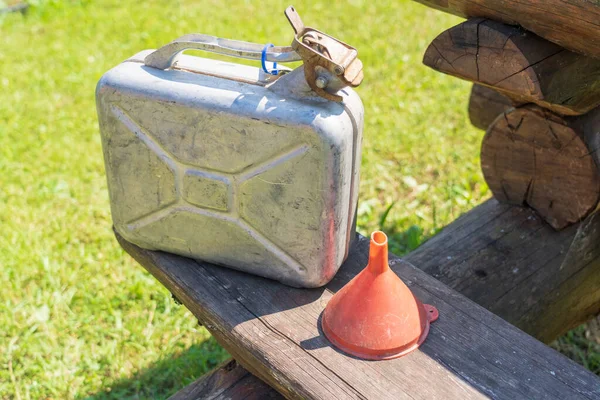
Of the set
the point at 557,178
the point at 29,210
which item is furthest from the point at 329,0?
the point at 557,178

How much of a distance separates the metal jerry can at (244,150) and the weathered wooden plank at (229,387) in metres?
0.29

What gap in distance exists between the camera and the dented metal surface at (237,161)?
1601mm

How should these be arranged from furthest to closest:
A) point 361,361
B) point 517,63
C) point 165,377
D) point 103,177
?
point 103,177
point 165,377
point 517,63
point 361,361

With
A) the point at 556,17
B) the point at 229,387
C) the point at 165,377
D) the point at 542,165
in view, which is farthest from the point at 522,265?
the point at 165,377

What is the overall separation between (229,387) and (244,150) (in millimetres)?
654

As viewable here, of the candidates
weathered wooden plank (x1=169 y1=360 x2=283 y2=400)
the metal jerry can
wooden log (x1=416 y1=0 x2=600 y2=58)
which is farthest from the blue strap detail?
weathered wooden plank (x1=169 y1=360 x2=283 y2=400)

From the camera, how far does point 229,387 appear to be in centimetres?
188

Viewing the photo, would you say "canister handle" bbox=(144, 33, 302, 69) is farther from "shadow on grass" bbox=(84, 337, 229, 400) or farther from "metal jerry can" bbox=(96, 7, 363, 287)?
"shadow on grass" bbox=(84, 337, 229, 400)

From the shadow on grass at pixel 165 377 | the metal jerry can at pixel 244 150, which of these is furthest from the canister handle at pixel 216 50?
the shadow on grass at pixel 165 377

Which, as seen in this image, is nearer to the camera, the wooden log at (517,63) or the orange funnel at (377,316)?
the orange funnel at (377,316)

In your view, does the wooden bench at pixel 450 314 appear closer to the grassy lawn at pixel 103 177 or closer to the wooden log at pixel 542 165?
the wooden log at pixel 542 165

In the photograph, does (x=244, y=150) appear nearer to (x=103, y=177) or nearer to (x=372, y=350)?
(x=372, y=350)

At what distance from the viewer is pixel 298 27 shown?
1.63 metres

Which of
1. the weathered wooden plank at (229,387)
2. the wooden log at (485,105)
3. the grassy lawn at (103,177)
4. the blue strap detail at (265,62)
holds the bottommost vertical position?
the grassy lawn at (103,177)
